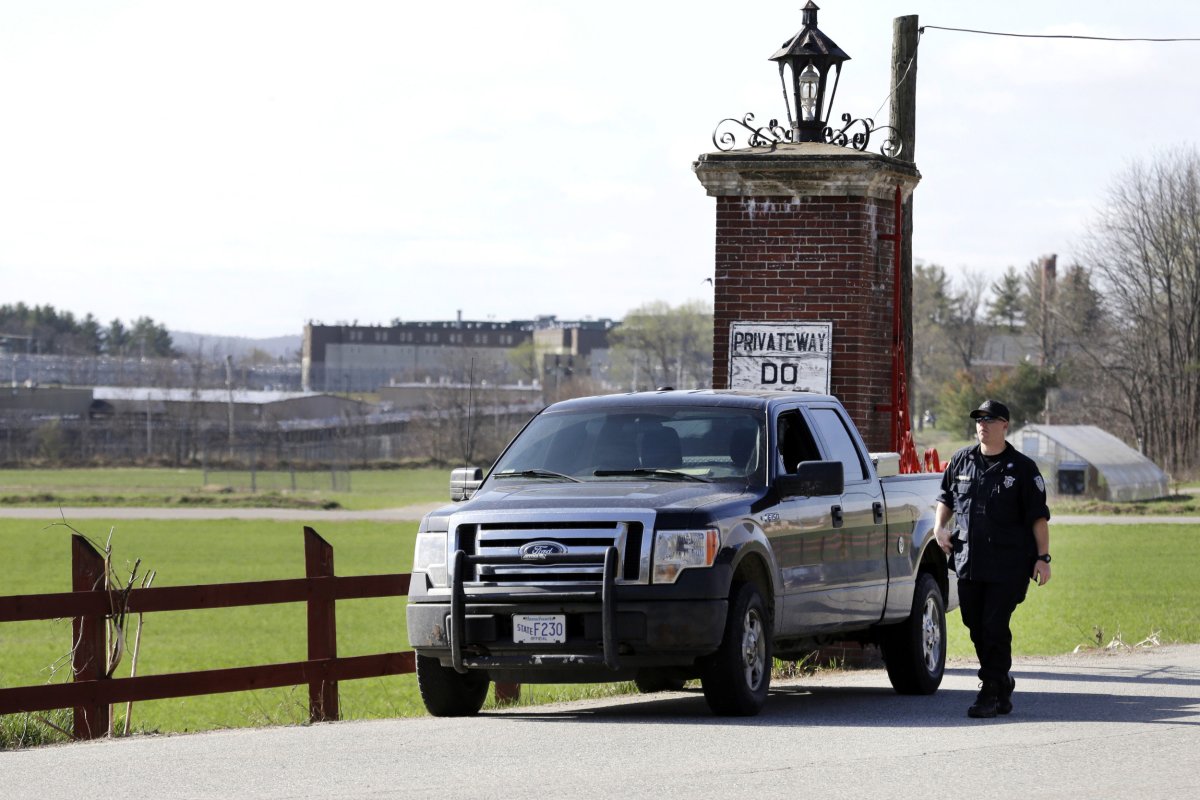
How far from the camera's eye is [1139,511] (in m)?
56.0

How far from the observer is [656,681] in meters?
11.8

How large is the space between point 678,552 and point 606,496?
0.56 m

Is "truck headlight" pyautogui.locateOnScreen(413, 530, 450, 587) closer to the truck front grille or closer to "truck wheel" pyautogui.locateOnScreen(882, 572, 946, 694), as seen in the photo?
the truck front grille

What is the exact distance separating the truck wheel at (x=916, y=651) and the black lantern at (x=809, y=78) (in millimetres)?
4782

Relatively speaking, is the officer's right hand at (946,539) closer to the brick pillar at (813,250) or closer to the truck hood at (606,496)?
the truck hood at (606,496)

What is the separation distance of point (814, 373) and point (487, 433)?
358ft

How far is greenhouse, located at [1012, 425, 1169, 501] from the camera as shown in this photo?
197ft

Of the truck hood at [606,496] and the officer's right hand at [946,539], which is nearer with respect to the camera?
the truck hood at [606,496]

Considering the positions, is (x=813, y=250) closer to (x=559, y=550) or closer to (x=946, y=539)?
(x=946, y=539)

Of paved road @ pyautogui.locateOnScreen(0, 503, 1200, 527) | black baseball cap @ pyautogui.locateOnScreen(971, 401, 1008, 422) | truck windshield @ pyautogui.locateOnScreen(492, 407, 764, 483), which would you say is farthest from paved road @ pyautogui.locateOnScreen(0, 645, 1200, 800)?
paved road @ pyautogui.locateOnScreen(0, 503, 1200, 527)

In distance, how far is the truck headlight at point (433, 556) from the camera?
1052cm

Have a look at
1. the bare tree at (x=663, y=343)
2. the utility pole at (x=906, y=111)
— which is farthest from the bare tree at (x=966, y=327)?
the utility pole at (x=906, y=111)

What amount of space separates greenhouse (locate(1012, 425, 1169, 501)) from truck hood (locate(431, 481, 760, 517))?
50.4 meters

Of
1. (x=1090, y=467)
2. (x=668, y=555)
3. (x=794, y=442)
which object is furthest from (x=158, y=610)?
(x=1090, y=467)
